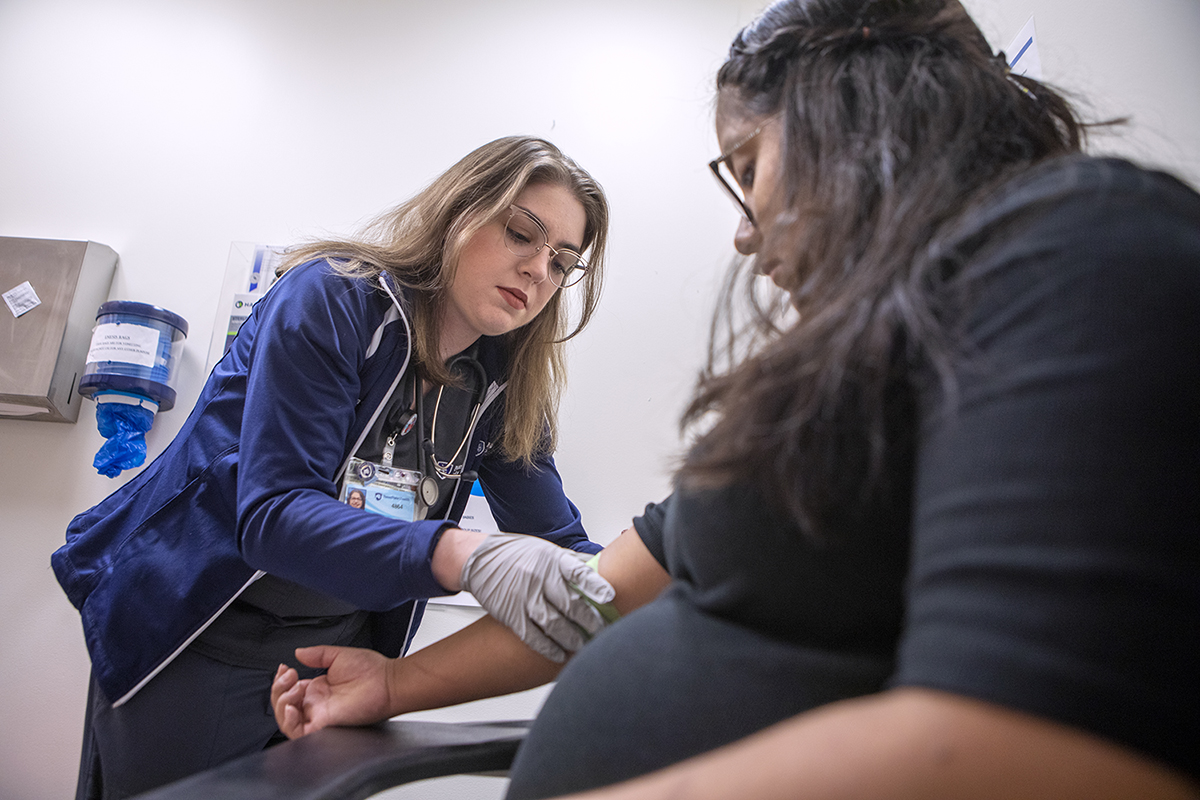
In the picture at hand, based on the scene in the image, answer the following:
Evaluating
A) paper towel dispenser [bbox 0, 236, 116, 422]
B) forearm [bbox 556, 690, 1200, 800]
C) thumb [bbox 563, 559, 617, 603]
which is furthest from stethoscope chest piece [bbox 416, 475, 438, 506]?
paper towel dispenser [bbox 0, 236, 116, 422]

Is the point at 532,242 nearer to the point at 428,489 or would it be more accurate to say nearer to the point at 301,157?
the point at 428,489

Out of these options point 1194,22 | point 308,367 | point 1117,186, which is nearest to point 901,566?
point 1117,186

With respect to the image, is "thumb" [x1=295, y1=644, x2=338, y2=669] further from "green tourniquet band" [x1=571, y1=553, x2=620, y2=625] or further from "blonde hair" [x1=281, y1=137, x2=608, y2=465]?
"blonde hair" [x1=281, y1=137, x2=608, y2=465]

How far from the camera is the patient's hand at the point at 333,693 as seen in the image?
0.91 m

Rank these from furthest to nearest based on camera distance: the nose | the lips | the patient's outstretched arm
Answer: the lips < the patient's outstretched arm < the nose

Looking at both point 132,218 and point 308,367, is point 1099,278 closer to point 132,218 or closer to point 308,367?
point 308,367

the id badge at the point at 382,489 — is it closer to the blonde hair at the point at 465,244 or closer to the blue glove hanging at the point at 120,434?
the blonde hair at the point at 465,244

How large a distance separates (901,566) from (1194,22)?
105 centimetres

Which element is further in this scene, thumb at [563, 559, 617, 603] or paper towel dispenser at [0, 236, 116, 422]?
paper towel dispenser at [0, 236, 116, 422]

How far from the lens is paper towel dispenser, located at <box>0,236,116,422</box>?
6.83ft

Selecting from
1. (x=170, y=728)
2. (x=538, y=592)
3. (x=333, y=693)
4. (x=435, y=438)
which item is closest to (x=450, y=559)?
(x=538, y=592)

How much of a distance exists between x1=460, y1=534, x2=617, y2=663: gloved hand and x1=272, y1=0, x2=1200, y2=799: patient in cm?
25

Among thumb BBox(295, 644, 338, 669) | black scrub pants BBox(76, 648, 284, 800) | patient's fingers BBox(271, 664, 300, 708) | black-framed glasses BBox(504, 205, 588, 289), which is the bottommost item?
black scrub pants BBox(76, 648, 284, 800)

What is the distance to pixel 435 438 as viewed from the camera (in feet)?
4.47
